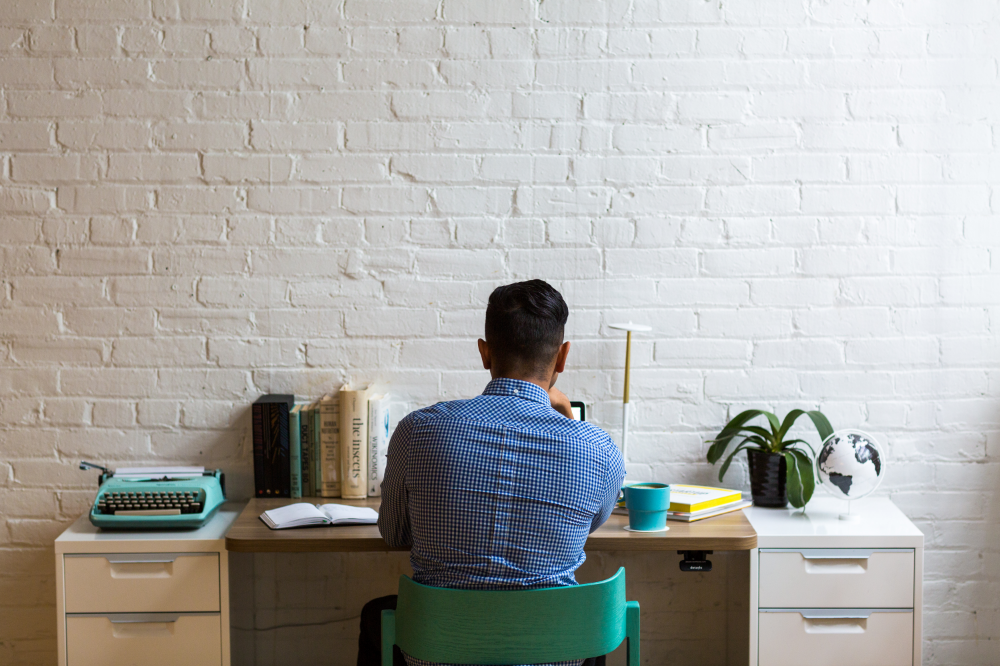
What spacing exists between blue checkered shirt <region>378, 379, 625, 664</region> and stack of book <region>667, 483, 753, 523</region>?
60 cm

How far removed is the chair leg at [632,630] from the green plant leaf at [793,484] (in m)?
0.80

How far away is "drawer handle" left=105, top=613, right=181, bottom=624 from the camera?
2.06 m

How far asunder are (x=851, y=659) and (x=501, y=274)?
1.39m

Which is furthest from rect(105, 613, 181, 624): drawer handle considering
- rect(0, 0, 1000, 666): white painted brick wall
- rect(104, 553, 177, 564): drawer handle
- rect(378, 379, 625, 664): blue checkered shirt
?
rect(378, 379, 625, 664): blue checkered shirt

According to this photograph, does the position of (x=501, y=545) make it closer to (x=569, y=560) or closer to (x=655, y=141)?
(x=569, y=560)

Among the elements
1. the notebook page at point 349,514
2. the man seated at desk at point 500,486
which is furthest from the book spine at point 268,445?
the man seated at desk at point 500,486

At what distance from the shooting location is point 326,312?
8.04 ft

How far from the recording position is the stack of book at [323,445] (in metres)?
2.31

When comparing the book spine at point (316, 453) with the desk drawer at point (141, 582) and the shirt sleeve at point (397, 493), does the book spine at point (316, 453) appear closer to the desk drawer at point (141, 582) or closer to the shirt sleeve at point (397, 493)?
the desk drawer at point (141, 582)

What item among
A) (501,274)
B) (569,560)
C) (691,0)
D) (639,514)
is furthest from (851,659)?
(691,0)

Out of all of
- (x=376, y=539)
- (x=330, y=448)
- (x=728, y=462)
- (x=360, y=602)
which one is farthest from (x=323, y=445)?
(x=728, y=462)

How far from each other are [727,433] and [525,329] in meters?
0.98

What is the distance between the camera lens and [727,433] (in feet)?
7.83

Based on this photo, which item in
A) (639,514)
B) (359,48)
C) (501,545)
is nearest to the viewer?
(501,545)
